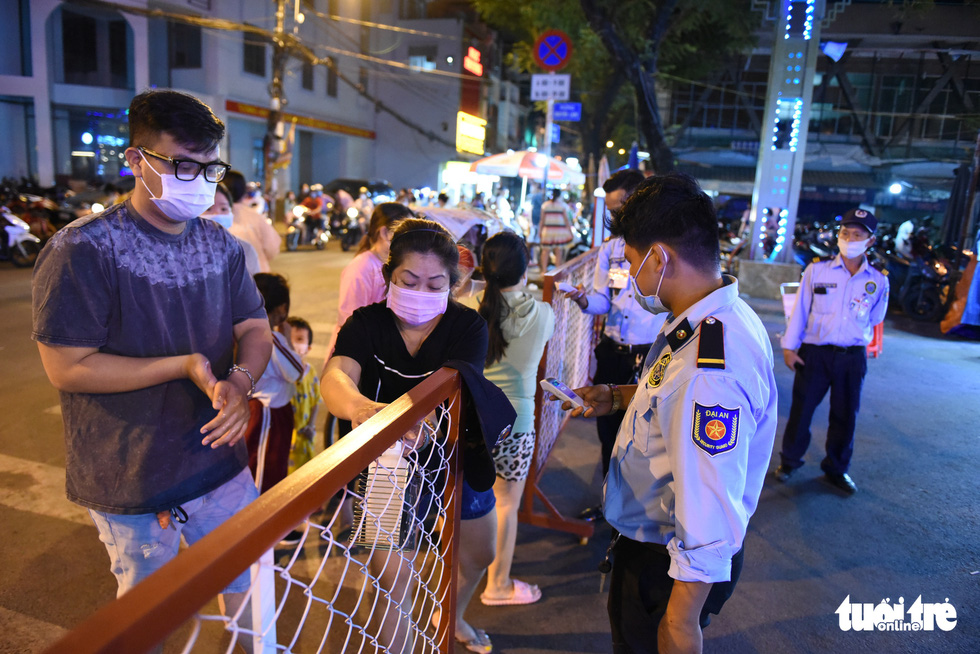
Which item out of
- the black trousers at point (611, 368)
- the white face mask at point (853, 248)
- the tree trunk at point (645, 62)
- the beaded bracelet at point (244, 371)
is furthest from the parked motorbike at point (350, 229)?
the beaded bracelet at point (244, 371)

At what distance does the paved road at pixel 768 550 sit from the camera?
9.61 feet

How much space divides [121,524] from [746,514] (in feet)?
5.94

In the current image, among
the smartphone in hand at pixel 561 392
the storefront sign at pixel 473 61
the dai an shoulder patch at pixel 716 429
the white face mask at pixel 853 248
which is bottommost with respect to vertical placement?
the smartphone in hand at pixel 561 392

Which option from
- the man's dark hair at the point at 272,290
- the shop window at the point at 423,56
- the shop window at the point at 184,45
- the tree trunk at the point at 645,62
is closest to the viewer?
the man's dark hair at the point at 272,290

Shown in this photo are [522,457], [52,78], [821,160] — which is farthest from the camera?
[821,160]

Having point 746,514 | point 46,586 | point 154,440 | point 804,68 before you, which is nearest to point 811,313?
point 746,514

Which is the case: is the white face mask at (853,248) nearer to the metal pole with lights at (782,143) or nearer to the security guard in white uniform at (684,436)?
the security guard in white uniform at (684,436)

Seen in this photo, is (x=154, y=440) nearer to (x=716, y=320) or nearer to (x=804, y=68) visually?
(x=716, y=320)

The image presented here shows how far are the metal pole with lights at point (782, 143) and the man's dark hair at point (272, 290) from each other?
1090 centimetres

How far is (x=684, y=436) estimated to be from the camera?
1524 millimetres

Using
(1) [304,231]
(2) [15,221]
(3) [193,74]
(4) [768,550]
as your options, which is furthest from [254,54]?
(4) [768,550]

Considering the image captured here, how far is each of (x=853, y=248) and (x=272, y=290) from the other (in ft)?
12.6

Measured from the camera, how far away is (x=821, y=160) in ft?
85.6

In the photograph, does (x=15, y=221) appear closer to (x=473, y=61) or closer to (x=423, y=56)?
(x=473, y=61)
